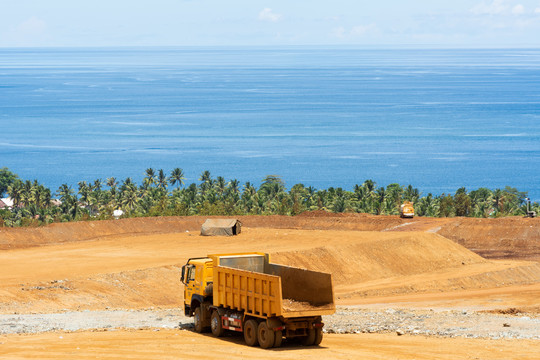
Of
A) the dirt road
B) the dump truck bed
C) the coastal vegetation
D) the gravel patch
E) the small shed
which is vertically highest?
the coastal vegetation

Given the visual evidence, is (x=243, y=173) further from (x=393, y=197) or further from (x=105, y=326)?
(x=105, y=326)

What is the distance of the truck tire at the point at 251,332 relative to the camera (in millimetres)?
24375

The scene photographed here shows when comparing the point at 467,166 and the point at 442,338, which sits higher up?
the point at 467,166

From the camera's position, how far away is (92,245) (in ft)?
192

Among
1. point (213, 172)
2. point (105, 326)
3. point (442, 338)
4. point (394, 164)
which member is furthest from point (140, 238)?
point (394, 164)

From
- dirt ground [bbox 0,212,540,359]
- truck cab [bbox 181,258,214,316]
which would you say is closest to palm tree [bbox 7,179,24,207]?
dirt ground [bbox 0,212,540,359]

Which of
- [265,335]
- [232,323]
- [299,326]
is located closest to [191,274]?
[232,323]

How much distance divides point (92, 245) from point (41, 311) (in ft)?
73.6

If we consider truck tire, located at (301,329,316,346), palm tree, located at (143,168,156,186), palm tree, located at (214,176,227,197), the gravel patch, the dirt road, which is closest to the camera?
the dirt road

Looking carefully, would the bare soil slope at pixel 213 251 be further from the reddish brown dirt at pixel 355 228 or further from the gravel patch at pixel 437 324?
the gravel patch at pixel 437 324

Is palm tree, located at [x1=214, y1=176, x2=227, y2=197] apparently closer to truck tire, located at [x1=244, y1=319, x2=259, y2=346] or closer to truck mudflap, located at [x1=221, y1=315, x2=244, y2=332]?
truck mudflap, located at [x1=221, y1=315, x2=244, y2=332]

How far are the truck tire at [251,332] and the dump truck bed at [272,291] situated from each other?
1.20 feet

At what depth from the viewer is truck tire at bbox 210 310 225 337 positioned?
26197 millimetres

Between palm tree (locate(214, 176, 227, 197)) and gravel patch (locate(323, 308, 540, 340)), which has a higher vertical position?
palm tree (locate(214, 176, 227, 197))
